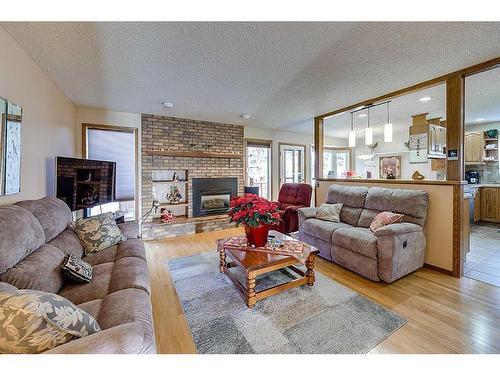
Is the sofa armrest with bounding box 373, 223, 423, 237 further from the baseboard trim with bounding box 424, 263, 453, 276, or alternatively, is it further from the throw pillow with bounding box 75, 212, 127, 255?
the throw pillow with bounding box 75, 212, 127, 255

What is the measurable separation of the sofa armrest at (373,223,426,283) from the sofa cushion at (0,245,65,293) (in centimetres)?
276

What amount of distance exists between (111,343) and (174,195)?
4009mm

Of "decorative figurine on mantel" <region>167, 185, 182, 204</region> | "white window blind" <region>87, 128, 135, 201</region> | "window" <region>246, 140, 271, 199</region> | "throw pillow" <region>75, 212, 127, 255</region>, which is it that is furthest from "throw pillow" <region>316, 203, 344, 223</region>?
"white window blind" <region>87, 128, 135, 201</region>

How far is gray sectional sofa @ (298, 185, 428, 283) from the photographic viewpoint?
2260 mm

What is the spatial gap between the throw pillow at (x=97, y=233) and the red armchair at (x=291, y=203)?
7.94ft

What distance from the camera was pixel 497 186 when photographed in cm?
470

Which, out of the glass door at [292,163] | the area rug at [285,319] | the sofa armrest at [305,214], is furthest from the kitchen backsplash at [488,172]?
the area rug at [285,319]

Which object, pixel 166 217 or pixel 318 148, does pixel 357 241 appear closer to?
pixel 318 148

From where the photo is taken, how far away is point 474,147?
5102 millimetres

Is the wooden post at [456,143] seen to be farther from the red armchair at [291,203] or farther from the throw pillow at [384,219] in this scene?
the red armchair at [291,203]

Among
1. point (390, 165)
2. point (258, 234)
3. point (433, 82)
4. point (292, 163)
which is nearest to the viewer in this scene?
point (258, 234)

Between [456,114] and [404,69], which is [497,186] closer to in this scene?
[456,114]

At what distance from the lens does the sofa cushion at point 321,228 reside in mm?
2881

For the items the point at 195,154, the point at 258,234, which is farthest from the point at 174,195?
the point at 258,234
